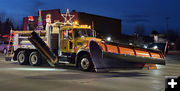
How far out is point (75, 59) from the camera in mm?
13094

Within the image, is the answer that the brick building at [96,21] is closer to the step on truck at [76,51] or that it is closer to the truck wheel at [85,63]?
the step on truck at [76,51]

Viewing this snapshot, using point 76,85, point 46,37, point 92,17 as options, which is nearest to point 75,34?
point 46,37

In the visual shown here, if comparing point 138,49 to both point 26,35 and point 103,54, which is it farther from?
point 26,35

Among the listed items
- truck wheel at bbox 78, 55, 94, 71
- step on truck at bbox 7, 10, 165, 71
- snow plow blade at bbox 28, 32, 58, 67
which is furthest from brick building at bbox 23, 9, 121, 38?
truck wheel at bbox 78, 55, 94, 71

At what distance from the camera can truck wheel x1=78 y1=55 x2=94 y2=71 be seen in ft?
40.3

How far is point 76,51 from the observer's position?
522 inches

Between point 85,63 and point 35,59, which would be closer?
point 85,63

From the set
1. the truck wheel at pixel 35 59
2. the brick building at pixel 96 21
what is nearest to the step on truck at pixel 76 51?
the truck wheel at pixel 35 59

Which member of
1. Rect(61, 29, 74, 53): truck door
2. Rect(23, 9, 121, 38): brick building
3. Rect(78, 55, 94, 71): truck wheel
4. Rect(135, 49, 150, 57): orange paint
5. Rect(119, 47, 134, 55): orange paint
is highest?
Rect(23, 9, 121, 38): brick building

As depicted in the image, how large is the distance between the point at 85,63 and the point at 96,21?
30680mm

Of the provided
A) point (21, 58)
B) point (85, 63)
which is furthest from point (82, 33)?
point (21, 58)

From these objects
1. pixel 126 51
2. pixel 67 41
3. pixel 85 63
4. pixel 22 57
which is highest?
pixel 67 41

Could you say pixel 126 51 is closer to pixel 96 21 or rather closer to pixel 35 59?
pixel 35 59

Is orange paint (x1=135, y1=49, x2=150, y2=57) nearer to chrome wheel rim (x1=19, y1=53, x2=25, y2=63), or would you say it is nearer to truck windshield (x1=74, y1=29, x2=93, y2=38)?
truck windshield (x1=74, y1=29, x2=93, y2=38)
